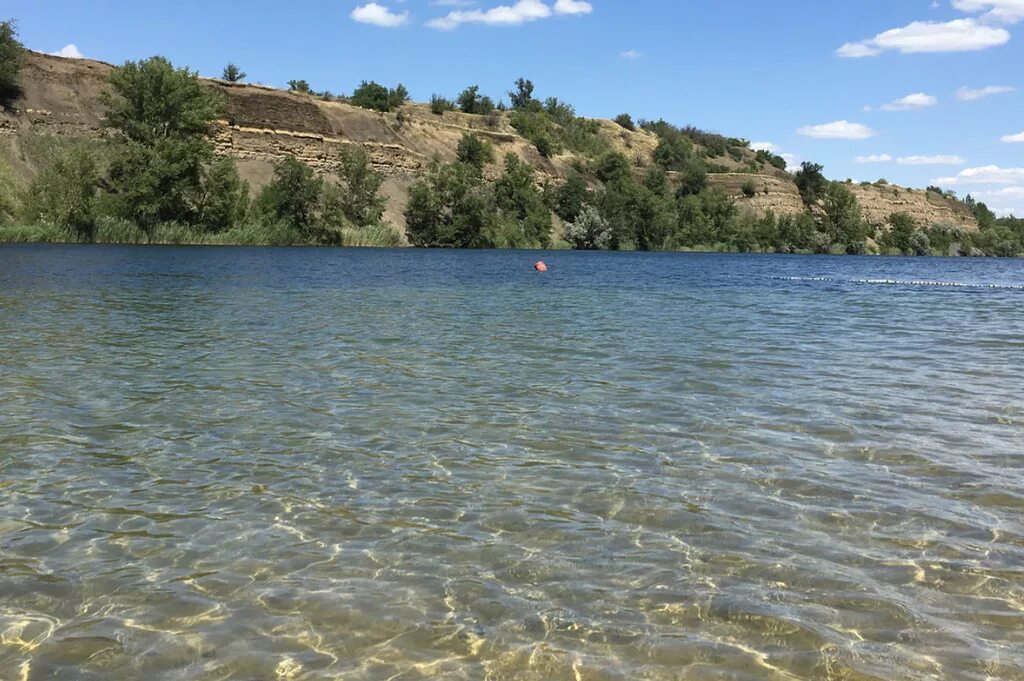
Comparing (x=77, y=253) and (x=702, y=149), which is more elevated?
(x=702, y=149)

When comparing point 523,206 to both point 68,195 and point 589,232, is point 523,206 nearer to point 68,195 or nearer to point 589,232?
point 589,232

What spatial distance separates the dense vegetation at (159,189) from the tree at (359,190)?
2.14m

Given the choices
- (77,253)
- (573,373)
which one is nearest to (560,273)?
(77,253)

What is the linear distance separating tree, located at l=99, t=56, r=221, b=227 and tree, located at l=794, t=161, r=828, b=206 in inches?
3737

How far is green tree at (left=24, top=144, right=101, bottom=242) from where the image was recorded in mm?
56688

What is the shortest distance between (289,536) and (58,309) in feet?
56.2

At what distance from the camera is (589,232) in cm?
9625

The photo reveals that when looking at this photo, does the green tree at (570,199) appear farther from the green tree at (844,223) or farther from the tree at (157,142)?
the tree at (157,142)

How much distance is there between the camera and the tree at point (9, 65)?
72.8 metres

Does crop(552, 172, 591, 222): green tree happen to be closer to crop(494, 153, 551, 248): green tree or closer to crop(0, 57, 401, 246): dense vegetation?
crop(494, 153, 551, 248): green tree

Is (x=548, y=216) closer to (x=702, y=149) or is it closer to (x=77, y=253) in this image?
(x=77, y=253)

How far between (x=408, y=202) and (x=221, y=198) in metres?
21.3

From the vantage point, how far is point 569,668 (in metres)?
4.25

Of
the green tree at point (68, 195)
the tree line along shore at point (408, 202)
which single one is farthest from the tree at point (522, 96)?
the green tree at point (68, 195)
